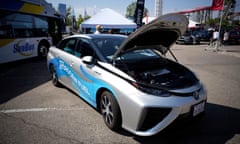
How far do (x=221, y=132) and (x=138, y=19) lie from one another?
12551 mm

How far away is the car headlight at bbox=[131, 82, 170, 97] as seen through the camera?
2.19m

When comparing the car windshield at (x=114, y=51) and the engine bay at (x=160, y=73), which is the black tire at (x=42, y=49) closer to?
the car windshield at (x=114, y=51)

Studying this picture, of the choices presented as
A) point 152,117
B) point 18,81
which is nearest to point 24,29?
point 18,81

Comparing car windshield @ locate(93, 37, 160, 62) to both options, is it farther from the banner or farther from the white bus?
the banner

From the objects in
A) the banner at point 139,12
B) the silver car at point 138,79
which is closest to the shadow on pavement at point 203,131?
the silver car at point 138,79

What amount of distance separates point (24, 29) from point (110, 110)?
7299mm

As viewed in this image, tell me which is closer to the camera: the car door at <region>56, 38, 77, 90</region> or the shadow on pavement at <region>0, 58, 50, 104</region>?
the car door at <region>56, 38, 77, 90</region>

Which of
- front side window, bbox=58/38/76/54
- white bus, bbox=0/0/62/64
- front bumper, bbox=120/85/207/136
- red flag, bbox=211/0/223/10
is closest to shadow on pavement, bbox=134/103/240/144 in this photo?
front bumper, bbox=120/85/207/136

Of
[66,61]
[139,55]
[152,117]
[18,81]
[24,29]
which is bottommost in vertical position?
[18,81]

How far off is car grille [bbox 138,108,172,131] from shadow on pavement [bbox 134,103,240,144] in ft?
0.78

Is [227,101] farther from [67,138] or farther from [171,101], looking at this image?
[67,138]

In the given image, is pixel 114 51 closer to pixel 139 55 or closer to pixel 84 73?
pixel 139 55

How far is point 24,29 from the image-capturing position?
771cm

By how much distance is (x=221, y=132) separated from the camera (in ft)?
8.68
